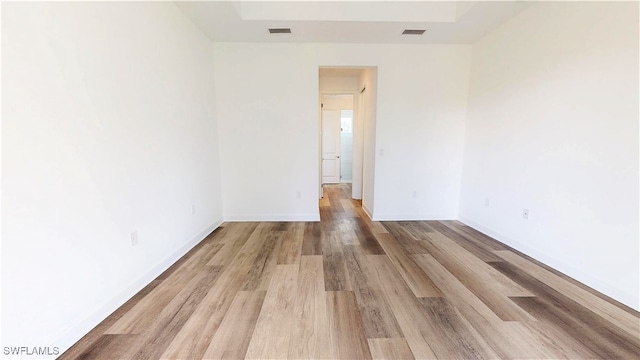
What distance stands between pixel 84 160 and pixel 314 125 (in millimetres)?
2504

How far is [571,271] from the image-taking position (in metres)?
2.00

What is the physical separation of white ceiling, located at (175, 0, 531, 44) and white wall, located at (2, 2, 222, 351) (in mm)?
520

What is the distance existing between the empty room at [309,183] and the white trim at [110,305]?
0.01 m

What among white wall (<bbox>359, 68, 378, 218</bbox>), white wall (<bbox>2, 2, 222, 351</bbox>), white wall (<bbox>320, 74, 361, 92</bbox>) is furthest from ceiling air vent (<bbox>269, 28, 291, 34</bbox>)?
white wall (<bbox>320, 74, 361, 92</bbox>)

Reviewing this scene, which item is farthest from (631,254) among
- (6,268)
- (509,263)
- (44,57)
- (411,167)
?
(44,57)

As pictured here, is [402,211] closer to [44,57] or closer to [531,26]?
[531,26]

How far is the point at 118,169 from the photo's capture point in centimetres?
164

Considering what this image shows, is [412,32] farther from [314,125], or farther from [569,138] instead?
[569,138]

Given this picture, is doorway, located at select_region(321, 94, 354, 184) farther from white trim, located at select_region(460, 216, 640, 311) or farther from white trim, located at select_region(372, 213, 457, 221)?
white trim, located at select_region(460, 216, 640, 311)

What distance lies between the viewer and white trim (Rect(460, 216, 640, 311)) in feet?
5.44

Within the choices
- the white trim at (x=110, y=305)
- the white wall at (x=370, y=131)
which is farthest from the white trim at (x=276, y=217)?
the white trim at (x=110, y=305)

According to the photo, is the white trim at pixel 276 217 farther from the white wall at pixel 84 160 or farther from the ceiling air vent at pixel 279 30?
the ceiling air vent at pixel 279 30

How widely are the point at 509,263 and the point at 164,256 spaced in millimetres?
3249

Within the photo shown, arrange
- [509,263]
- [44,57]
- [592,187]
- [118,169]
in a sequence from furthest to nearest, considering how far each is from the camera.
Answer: [509,263] → [592,187] → [118,169] → [44,57]
